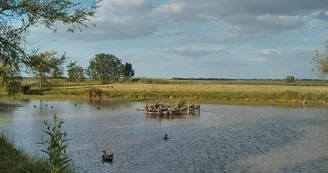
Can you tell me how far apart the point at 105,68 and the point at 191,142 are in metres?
141

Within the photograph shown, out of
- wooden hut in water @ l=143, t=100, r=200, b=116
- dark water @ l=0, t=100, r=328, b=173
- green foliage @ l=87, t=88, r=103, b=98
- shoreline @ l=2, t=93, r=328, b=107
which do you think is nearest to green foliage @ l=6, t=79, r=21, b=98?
dark water @ l=0, t=100, r=328, b=173

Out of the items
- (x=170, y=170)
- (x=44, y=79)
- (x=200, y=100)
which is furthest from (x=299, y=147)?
(x=200, y=100)

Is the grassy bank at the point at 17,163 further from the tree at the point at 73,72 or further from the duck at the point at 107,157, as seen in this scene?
the duck at the point at 107,157

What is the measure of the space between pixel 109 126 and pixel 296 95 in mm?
49460

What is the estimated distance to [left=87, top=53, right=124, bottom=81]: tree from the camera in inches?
6547

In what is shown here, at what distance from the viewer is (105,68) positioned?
168875 millimetres

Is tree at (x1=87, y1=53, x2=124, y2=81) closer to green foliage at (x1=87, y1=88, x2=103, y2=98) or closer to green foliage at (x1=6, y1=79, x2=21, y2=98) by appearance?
green foliage at (x1=87, y1=88, x2=103, y2=98)

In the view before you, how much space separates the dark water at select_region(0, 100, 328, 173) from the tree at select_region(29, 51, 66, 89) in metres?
6.02

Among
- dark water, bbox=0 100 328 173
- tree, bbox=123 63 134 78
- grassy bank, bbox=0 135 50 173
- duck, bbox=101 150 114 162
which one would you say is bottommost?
dark water, bbox=0 100 328 173

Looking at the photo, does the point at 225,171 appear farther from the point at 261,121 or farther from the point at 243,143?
the point at 261,121

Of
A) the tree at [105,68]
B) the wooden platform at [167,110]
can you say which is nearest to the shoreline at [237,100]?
the wooden platform at [167,110]

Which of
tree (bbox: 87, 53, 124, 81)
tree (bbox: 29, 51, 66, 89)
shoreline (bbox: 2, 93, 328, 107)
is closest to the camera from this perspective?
tree (bbox: 29, 51, 66, 89)

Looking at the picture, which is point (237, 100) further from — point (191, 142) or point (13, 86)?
point (13, 86)

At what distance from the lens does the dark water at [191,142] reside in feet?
75.9
